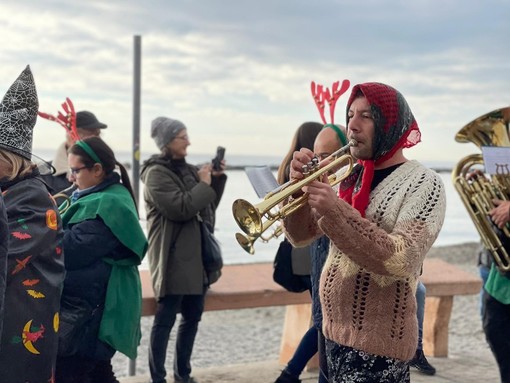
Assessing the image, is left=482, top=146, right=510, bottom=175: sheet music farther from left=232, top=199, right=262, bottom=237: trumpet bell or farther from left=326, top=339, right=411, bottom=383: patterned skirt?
left=232, top=199, right=262, bottom=237: trumpet bell

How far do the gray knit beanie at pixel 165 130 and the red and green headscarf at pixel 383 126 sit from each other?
2.41 meters

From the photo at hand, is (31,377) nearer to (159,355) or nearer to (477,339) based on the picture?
(159,355)

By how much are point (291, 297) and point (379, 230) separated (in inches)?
130

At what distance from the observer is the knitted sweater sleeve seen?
9.08 feet

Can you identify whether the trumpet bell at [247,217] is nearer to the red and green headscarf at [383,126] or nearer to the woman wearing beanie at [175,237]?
the red and green headscarf at [383,126]

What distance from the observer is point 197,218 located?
535cm

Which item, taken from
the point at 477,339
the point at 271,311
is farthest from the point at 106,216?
the point at 271,311

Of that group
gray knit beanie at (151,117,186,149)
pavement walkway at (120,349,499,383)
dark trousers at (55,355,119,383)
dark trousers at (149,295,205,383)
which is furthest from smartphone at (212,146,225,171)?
dark trousers at (55,355,119,383)

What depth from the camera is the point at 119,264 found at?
4371mm

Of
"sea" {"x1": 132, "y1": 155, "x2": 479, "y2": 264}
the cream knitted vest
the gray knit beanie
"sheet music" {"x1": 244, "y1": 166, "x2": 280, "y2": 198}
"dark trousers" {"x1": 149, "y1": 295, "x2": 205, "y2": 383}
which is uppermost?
the gray knit beanie

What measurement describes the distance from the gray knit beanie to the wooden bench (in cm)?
102

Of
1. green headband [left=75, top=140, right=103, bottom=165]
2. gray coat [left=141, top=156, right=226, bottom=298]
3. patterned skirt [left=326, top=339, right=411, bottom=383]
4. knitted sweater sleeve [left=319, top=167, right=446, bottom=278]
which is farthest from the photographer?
gray coat [left=141, top=156, right=226, bottom=298]

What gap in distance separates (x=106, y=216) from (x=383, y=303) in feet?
5.97

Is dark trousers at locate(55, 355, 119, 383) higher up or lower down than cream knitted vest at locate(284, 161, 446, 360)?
lower down
